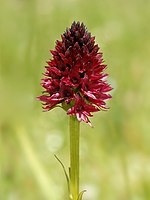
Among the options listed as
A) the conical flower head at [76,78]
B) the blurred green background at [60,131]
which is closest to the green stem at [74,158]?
the conical flower head at [76,78]

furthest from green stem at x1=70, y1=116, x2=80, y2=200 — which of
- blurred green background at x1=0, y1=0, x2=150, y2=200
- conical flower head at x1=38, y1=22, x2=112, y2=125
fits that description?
blurred green background at x1=0, y1=0, x2=150, y2=200

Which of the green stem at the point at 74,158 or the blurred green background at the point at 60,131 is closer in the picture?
the green stem at the point at 74,158

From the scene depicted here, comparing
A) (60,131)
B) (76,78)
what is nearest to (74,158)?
(76,78)

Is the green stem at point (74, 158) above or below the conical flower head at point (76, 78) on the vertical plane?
below

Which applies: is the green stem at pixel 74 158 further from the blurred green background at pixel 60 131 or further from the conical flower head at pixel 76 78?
the blurred green background at pixel 60 131
